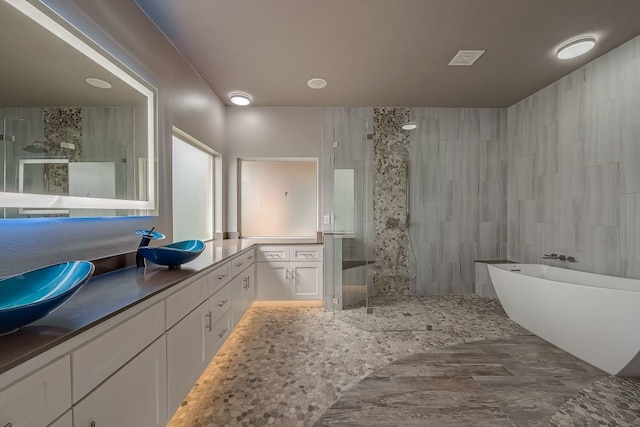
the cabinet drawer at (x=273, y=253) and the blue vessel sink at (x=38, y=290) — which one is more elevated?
the blue vessel sink at (x=38, y=290)

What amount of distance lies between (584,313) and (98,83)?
143 inches

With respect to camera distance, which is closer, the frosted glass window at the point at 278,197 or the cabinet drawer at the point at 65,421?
the cabinet drawer at the point at 65,421

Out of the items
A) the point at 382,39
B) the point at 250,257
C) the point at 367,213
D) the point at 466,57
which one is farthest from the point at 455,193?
the point at 250,257

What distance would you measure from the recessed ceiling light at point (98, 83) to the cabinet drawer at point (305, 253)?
232cm

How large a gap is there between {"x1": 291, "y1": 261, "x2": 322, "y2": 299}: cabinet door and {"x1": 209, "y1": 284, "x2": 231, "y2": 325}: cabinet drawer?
46.7 inches

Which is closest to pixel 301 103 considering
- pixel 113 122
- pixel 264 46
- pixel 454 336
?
pixel 264 46

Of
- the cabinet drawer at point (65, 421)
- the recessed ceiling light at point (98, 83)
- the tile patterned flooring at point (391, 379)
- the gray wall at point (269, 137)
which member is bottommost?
the tile patterned flooring at point (391, 379)

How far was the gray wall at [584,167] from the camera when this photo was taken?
2236 mm

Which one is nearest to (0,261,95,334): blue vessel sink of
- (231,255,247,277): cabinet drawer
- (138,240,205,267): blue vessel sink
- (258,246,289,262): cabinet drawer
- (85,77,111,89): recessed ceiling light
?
(138,240,205,267): blue vessel sink

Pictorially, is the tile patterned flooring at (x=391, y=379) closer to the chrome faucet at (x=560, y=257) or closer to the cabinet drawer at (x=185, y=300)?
the cabinet drawer at (x=185, y=300)

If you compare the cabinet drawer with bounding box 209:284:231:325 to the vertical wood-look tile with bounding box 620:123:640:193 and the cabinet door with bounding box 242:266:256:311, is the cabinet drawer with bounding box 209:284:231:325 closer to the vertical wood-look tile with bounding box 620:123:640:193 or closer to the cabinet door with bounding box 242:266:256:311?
the cabinet door with bounding box 242:266:256:311

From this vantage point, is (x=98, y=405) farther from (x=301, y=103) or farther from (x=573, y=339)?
(x=301, y=103)

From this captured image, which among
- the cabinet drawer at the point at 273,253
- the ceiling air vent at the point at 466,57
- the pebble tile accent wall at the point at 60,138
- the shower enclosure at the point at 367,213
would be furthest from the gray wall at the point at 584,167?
the pebble tile accent wall at the point at 60,138

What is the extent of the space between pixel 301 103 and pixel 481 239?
314 cm
